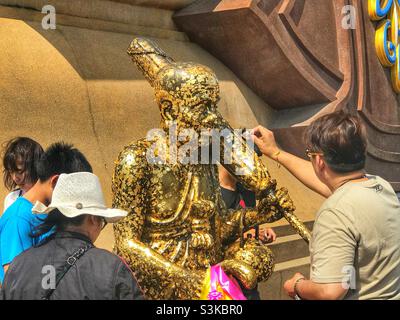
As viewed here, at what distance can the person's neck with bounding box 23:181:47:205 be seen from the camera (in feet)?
8.98

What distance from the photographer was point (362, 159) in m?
2.35

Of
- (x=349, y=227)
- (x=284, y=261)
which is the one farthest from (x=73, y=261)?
(x=284, y=261)

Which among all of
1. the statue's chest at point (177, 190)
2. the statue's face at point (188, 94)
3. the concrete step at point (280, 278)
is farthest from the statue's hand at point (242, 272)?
the concrete step at point (280, 278)

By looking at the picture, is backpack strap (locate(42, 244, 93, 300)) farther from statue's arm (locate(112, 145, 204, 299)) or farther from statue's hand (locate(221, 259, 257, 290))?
statue's hand (locate(221, 259, 257, 290))

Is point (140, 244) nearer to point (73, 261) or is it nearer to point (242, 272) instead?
point (242, 272)

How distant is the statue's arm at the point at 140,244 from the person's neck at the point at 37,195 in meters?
0.29

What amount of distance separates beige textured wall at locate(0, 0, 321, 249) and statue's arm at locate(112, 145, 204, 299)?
4.32 ft

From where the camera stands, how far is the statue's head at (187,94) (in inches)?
115

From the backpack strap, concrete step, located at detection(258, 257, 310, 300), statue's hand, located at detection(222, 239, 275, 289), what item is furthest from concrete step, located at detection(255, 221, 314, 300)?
the backpack strap

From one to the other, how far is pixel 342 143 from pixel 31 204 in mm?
1237
